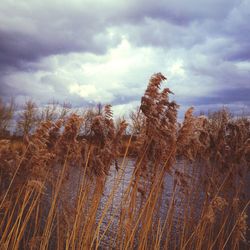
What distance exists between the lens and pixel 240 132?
3943 millimetres

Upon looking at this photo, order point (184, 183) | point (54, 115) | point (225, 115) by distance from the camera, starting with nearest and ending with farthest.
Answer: point (184, 183) < point (225, 115) < point (54, 115)

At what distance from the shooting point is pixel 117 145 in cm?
318

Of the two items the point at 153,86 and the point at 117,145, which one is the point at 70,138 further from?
the point at 153,86

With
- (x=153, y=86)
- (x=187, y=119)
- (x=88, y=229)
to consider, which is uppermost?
(x=153, y=86)

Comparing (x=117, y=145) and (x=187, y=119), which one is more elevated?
(x=187, y=119)

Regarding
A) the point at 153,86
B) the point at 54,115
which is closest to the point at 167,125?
the point at 153,86

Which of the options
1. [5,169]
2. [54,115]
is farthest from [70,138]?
[54,115]

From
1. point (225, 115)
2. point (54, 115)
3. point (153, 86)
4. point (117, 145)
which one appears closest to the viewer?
point (153, 86)

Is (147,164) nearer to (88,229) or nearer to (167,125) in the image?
(167,125)

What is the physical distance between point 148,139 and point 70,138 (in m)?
0.93

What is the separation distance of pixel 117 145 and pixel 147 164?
1.53 feet

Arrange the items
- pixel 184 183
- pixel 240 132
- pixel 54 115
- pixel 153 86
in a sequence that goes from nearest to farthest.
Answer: pixel 153 86, pixel 184 183, pixel 240 132, pixel 54 115

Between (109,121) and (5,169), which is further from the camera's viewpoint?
(5,169)

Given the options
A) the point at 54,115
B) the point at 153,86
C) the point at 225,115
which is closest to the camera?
the point at 153,86
